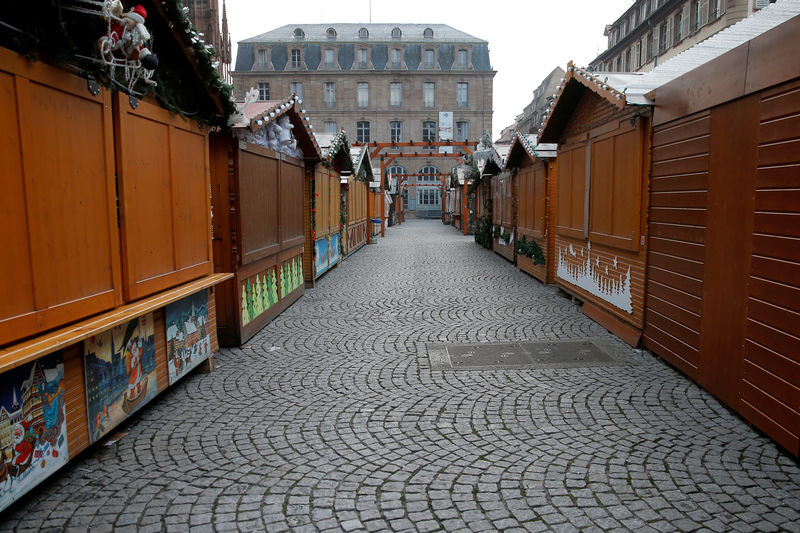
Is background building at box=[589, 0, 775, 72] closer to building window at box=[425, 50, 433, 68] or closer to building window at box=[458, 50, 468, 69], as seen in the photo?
building window at box=[458, 50, 468, 69]

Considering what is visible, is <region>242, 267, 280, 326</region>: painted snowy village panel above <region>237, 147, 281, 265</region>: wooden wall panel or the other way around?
the other way around

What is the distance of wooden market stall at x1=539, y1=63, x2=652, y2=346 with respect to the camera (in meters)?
6.58

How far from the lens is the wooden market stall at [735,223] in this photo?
3.81 m

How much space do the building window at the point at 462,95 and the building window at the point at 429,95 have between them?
236 centimetres

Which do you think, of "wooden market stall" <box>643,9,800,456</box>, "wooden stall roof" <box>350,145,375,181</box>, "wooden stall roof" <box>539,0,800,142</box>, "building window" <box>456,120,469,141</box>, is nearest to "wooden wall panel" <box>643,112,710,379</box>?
"wooden market stall" <box>643,9,800,456</box>

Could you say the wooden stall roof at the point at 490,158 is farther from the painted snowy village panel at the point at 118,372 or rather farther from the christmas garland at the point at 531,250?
the painted snowy village panel at the point at 118,372

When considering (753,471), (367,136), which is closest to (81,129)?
(753,471)

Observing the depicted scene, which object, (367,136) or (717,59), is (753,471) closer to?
(717,59)

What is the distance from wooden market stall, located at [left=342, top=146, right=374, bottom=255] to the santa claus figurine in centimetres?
1207

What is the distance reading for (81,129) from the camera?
3.64 meters

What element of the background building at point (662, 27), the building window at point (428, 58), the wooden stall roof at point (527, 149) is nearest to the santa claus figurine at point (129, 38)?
the wooden stall roof at point (527, 149)

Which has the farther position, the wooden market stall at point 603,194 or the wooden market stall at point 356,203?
the wooden market stall at point 356,203

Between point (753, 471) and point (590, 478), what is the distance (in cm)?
105

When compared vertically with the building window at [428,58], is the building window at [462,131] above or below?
below
